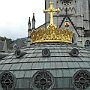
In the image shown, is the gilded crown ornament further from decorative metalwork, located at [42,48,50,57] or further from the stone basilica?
decorative metalwork, located at [42,48,50,57]

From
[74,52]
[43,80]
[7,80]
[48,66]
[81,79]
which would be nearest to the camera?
[43,80]

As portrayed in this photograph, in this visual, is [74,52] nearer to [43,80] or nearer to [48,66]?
[48,66]

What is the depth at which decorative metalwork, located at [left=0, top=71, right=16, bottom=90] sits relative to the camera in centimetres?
1794

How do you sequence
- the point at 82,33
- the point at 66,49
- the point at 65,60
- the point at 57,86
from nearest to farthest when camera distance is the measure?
the point at 57,86 < the point at 65,60 < the point at 66,49 < the point at 82,33

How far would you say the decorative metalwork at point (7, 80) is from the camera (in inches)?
706

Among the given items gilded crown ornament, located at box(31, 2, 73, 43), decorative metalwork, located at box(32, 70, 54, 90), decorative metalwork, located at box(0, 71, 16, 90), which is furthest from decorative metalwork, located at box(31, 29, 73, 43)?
decorative metalwork, located at box(32, 70, 54, 90)

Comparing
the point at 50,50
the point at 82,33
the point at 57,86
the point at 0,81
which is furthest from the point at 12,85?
the point at 82,33

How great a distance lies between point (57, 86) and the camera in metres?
17.7

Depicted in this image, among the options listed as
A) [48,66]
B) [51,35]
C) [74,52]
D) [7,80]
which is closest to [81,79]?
[48,66]

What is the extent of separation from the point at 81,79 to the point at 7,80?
3.22 meters

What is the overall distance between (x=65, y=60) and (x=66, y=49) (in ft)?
4.72

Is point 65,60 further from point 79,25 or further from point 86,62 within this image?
point 79,25

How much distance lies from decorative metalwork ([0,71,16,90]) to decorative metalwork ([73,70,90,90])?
2.69 meters

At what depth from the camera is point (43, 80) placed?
17469 mm
